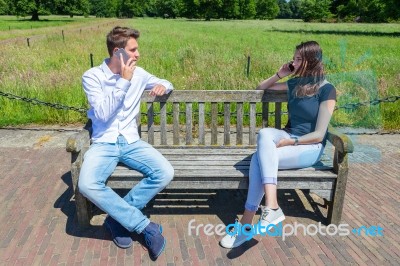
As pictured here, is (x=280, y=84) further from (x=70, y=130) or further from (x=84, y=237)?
(x=70, y=130)

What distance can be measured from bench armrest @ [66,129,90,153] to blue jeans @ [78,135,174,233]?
0.10 metres

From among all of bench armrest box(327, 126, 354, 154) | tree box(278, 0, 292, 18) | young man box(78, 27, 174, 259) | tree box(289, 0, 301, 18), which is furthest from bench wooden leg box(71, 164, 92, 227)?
tree box(289, 0, 301, 18)

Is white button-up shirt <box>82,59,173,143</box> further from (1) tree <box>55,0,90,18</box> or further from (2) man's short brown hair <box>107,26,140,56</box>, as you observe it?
(1) tree <box>55,0,90,18</box>

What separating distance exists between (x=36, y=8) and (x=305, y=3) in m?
67.5

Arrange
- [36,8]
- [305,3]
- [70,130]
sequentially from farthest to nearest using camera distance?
[305,3]
[36,8]
[70,130]

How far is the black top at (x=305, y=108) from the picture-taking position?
3.38 metres

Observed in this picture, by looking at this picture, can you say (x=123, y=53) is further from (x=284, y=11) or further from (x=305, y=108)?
(x=284, y=11)

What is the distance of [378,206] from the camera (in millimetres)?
3963

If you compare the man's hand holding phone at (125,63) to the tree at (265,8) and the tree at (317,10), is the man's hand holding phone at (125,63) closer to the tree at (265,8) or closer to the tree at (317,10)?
the tree at (317,10)

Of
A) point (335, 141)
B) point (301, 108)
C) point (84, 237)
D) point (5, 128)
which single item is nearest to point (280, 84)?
point (301, 108)

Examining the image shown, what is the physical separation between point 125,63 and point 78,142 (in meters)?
0.81

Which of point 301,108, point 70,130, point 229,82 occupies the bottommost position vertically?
point 70,130

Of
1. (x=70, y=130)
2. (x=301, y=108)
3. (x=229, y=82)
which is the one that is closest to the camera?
(x=301, y=108)

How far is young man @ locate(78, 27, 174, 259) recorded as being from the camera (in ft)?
10.2
